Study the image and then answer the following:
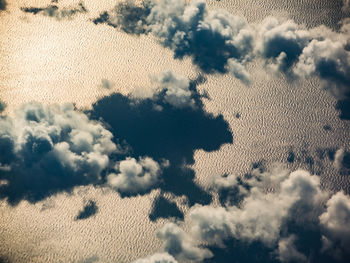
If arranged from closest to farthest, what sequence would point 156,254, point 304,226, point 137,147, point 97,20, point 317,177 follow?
1. point 156,254
2. point 304,226
3. point 317,177
4. point 137,147
5. point 97,20

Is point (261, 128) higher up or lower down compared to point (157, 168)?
higher up

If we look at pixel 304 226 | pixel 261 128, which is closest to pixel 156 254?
pixel 304 226

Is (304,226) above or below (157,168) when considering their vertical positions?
below

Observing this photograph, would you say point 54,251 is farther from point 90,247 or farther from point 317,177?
point 317,177

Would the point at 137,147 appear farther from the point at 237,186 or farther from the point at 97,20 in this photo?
the point at 97,20

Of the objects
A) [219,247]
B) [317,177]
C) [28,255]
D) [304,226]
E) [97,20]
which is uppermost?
[97,20]

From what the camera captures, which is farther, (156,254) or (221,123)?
(221,123)

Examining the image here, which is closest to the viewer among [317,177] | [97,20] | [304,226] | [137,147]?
[304,226]

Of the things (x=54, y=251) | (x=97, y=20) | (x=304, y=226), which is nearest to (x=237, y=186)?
(x=304, y=226)

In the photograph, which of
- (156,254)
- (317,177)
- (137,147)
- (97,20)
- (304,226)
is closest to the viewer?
(156,254)
